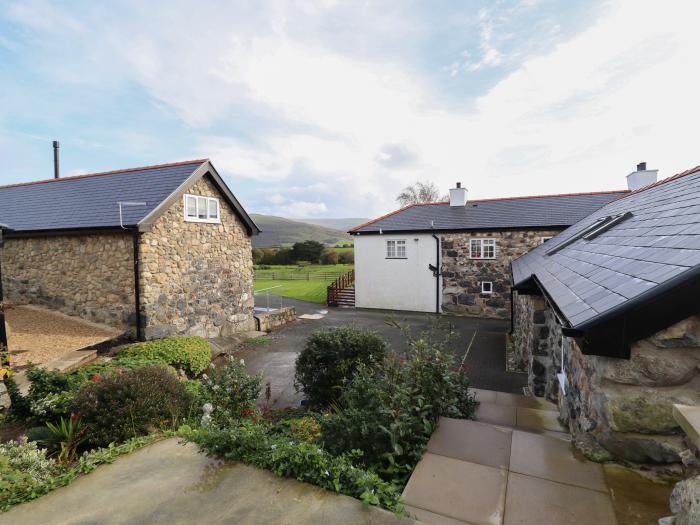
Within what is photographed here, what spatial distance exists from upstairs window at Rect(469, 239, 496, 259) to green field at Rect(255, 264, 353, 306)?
1005 centimetres

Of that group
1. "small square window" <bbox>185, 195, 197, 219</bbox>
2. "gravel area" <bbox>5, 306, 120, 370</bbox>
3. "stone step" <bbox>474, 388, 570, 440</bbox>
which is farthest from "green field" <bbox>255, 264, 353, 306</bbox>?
"stone step" <bbox>474, 388, 570, 440</bbox>

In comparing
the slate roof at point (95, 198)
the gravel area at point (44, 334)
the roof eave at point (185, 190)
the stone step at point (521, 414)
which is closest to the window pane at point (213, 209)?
the roof eave at point (185, 190)

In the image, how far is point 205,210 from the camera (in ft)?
43.4

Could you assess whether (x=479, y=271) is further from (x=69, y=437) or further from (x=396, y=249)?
(x=69, y=437)

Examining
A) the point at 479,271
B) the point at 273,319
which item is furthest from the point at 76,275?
the point at 479,271

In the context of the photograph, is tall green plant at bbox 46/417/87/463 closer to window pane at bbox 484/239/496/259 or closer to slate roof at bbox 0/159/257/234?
slate roof at bbox 0/159/257/234

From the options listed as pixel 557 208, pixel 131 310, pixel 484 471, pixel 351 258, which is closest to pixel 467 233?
pixel 557 208

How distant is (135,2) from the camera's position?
6789 millimetres

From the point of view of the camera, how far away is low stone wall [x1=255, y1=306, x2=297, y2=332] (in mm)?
15648

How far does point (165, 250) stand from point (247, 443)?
9398mm

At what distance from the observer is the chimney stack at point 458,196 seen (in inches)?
844

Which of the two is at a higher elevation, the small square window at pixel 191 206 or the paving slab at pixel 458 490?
the small square window at pixel 191 206

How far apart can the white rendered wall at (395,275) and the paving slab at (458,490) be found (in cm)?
1673

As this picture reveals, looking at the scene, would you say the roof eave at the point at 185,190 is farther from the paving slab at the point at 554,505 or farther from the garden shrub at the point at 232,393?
the paving slab at the point at 554,505
